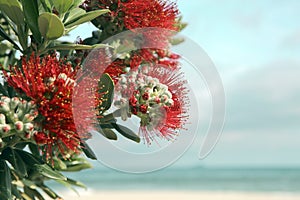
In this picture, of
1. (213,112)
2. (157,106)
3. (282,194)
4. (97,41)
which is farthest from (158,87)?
(282,194)

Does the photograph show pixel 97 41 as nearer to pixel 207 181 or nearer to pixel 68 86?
pixel 68 86

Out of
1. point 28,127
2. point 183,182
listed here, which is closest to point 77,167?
point 28,127

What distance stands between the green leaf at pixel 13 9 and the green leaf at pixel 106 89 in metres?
0.33

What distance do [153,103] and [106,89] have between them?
17 centimetres

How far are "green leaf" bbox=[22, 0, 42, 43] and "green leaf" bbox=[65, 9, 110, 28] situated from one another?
0.38ft

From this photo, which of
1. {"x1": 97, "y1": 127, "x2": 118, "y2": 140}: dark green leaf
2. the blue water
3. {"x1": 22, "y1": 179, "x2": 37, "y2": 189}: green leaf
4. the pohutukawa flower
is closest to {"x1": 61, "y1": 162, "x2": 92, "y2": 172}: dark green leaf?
{"x1": 22, "y1": 179, "x2": 37, "y2": 189}: green leaf

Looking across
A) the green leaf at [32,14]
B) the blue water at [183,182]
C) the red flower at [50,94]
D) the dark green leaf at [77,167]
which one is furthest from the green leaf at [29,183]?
the blue water at [183,182]

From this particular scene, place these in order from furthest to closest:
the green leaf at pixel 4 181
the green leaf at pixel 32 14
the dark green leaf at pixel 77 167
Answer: the dark green leaf at pixel 77 167 → the green leaf at pixel 4 181 → the green leaf at pixel 32 14

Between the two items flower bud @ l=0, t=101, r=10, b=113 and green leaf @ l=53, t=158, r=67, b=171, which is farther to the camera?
green leaf @ l=53, t=158, r=67, b=171

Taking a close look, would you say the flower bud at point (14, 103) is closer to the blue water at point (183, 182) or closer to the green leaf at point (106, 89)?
the green leaf at point (106, 89)

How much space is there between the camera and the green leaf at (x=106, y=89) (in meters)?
1.76

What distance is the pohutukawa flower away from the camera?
1.83 meters

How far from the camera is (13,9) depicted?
176cm

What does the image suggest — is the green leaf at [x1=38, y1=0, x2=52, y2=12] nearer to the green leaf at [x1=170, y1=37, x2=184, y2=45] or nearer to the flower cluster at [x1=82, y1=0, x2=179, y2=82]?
the flower cluster at [x1=82, y1=0, x2=179, y2=82]
